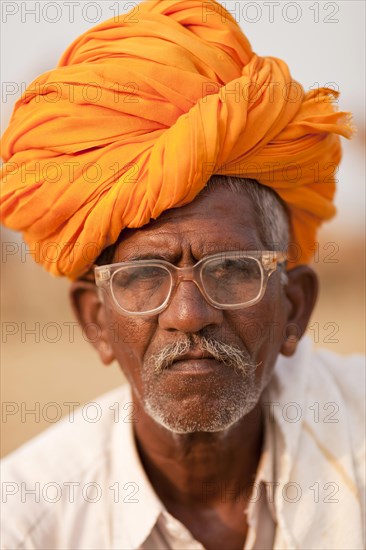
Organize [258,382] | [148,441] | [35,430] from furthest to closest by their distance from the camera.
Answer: [35,430], [148,441], [258,382]

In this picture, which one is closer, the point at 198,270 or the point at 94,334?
the point at 198,270

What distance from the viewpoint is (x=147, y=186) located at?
9.60 feet

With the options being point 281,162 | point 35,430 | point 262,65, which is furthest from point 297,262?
point 35,430

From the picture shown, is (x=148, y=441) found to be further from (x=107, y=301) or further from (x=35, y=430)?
(x=35, y=430)

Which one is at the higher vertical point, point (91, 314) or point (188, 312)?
point (188, 312)

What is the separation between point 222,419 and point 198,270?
1.78 feet

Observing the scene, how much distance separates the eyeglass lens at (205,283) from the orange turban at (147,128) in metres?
0.17

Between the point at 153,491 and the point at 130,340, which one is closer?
the point at 130,340

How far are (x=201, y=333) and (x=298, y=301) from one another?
742 mm

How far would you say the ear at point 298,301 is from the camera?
3.39 meters

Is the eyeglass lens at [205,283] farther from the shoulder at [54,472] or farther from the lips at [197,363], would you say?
the shoulder at [54,472]

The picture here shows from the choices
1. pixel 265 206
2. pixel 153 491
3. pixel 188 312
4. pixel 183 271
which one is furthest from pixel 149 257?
pixel 153 491

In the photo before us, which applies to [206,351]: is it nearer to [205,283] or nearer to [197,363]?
[197,363]

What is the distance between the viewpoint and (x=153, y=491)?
3.18 meters
